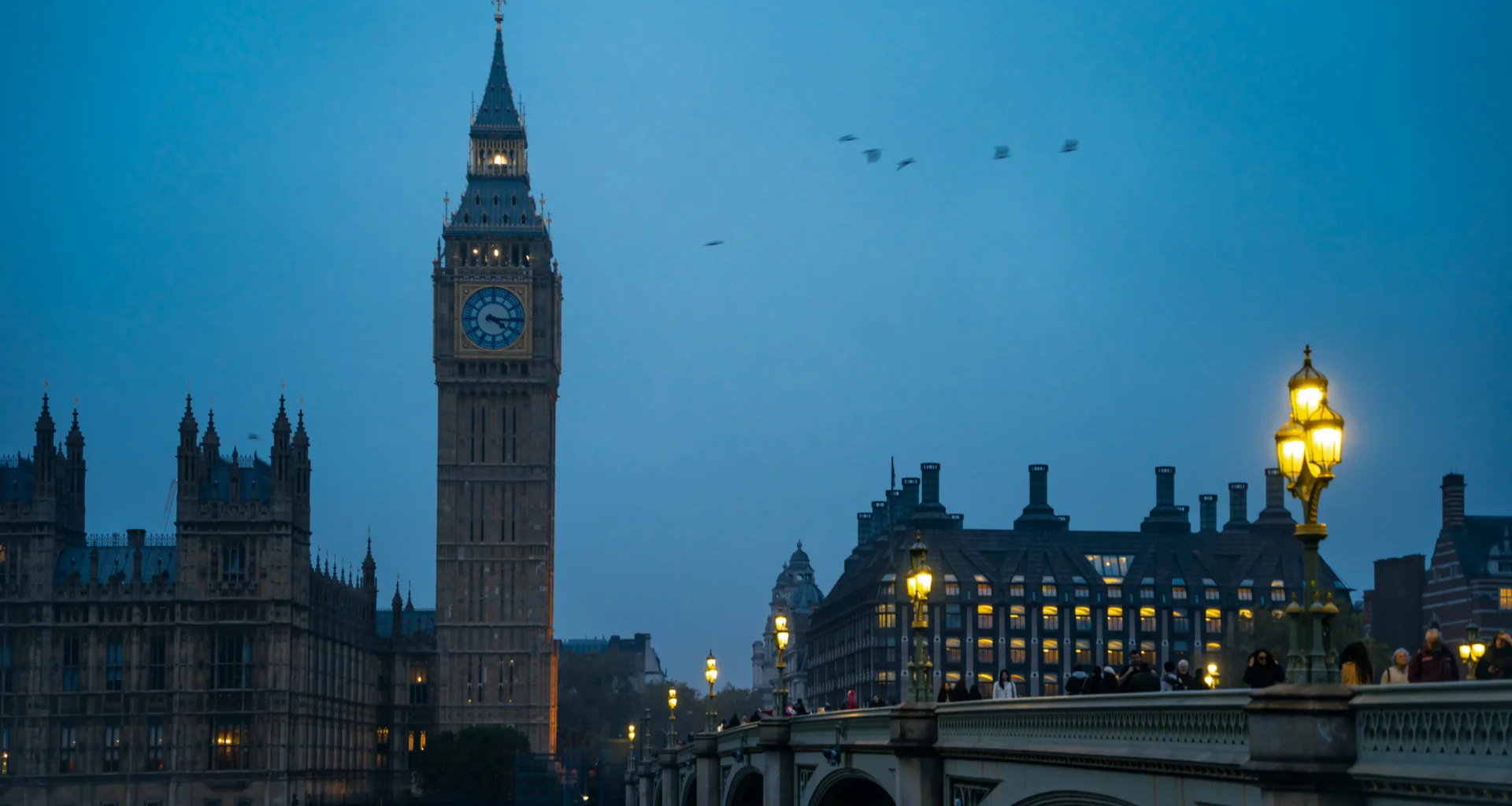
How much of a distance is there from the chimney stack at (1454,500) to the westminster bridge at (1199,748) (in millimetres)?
94182

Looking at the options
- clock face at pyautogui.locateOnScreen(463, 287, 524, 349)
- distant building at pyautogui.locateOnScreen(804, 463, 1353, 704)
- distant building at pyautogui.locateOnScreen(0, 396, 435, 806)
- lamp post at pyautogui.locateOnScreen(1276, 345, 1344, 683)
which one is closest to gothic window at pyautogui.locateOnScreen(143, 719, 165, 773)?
distant building at pyautogui.locateOnScreen(0, 396, 435, 806)

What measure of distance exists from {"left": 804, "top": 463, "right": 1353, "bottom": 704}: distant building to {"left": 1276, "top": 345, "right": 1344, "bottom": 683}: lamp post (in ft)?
396

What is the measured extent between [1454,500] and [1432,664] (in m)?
110

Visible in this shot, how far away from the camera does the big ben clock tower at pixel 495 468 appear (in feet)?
451

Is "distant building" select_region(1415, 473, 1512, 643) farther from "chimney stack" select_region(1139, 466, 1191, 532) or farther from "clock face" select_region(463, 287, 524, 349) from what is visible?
"clock face" select_region(463, 287, 524, 349)

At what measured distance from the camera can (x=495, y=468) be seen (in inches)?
5522

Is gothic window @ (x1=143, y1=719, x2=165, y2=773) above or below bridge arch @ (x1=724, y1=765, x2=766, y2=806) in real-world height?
below

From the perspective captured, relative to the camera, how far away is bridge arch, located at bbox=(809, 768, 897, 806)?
121ft

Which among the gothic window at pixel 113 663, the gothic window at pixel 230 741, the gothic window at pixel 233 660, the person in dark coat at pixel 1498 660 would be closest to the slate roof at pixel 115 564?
the gothic window at pixel 113 663

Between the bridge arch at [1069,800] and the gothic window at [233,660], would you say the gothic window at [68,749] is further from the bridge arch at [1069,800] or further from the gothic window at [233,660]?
the bridge arch at [1069,800]

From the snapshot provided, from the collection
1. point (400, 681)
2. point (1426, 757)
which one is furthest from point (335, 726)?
point (1426, 757)

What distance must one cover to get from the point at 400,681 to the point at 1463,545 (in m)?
76.2

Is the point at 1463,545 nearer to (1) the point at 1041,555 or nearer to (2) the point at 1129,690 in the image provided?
(1) the point at 1041,555

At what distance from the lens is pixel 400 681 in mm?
138000
